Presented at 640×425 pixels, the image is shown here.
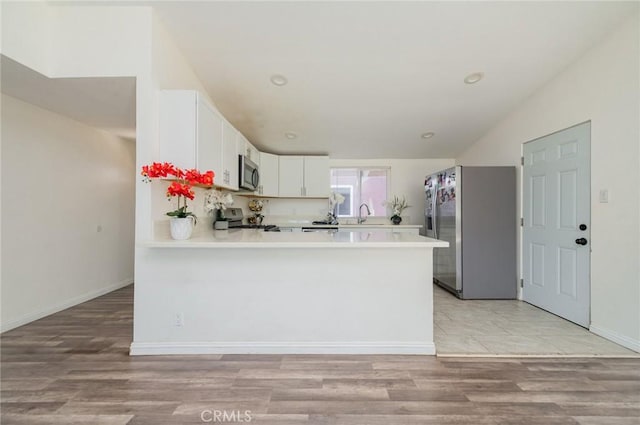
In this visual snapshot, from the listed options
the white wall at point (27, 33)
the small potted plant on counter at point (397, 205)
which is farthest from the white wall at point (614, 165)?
the white wall at point (27, 33)

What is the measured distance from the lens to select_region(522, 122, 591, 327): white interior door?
2701 mm

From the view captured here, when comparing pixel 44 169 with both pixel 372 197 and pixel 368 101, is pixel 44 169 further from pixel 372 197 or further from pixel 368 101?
pixel 372 197

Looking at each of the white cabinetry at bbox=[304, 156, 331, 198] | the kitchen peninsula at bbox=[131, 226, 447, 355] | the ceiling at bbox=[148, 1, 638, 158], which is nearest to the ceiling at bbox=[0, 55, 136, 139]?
the ceiling at bbox=[148, 1, 638, 158]

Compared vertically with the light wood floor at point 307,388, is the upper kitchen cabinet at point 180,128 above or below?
above

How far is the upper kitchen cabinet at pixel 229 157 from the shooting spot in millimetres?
2737

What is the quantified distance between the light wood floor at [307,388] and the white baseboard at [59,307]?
1.40 ft

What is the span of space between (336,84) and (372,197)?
2.57 metres

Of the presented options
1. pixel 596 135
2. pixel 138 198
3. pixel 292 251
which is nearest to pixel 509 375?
pixel 292 251

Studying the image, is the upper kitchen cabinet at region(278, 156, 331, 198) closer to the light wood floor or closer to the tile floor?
the tile floor

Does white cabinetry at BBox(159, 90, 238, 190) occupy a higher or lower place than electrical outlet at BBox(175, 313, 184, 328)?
higher

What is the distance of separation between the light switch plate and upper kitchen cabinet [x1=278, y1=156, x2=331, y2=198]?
3.32 meters

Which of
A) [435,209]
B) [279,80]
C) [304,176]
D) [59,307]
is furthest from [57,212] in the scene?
[435,209]

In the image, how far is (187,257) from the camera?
2.16 m

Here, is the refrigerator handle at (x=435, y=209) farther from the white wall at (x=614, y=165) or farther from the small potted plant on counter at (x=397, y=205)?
the white wall at (x=614, y=165)
